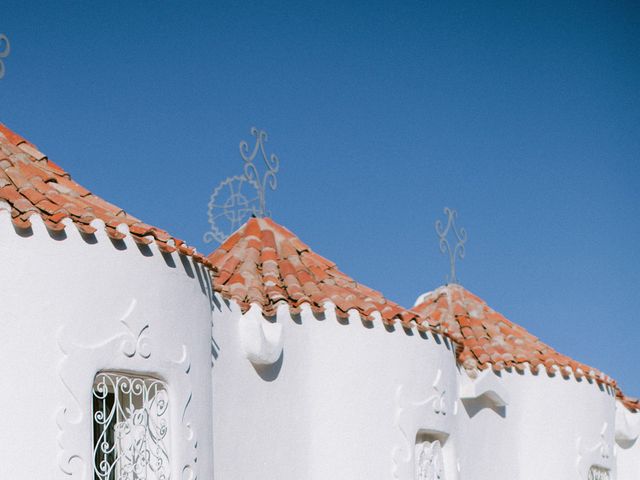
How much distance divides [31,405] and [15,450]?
0.37m

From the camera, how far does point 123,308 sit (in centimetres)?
1007

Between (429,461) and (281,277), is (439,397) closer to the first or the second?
(429,461)

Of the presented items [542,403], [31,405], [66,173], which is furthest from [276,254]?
[31,405]

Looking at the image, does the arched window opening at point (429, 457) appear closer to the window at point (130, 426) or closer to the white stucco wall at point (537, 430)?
the white stucco wall at point (537, 430)

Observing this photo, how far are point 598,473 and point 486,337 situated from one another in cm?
263

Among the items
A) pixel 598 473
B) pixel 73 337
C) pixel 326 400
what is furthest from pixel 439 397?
pixel 73 337

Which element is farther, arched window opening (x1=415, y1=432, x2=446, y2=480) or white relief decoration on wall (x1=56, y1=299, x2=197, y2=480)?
arched window opening (x1=415, y1=432, x2=446, y2=480)

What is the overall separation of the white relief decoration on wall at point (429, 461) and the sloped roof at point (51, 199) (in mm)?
3964

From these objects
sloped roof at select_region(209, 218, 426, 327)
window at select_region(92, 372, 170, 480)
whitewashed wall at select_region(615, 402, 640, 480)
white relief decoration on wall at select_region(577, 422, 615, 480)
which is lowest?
window at select_region(92, 372, 170, 480)

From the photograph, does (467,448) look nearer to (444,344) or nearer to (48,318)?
(444,344)

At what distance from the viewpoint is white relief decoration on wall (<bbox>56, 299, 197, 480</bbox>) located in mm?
9438

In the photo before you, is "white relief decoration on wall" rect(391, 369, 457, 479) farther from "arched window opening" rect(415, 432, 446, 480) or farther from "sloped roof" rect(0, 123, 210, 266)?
"sloped roof" rect(0, 123, 210, 266)

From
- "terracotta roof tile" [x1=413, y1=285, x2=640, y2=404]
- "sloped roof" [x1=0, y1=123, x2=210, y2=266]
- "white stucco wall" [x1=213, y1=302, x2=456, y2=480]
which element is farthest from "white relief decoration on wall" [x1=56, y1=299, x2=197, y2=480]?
"terracotta roof tile" [x1=413, y1=285, x2=640, y2=404]

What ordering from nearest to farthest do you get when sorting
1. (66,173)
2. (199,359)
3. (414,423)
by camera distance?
Answer: (199,359)
(66,173)
(414,423)
